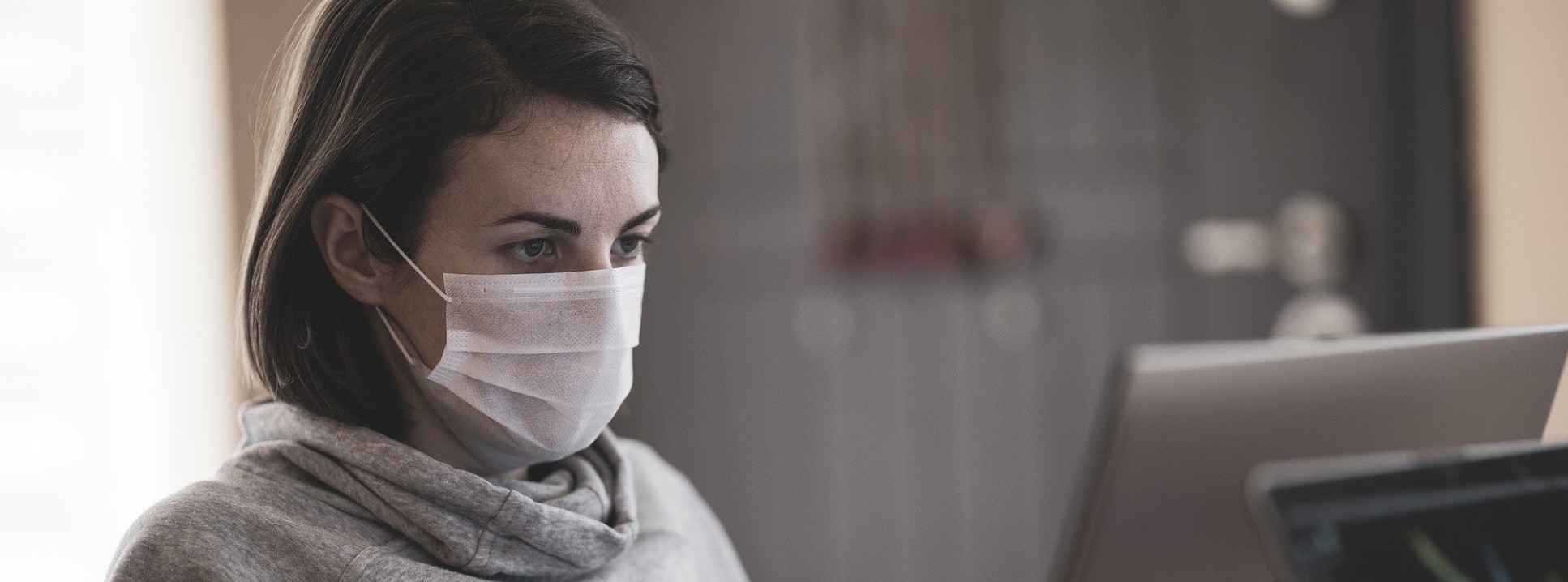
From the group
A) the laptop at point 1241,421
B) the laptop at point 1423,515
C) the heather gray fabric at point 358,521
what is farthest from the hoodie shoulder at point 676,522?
the laptop at point 1423,515

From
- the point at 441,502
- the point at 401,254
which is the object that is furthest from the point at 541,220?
the point at 441,502

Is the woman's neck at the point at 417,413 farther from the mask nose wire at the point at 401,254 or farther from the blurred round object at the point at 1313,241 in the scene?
the blurred round object at the point at 1313,241

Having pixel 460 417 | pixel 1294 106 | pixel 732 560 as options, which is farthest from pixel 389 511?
pixel 1294 106

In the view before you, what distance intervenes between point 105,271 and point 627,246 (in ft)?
3.36

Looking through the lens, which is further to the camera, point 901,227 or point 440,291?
point 901,227

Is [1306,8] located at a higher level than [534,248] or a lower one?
higher

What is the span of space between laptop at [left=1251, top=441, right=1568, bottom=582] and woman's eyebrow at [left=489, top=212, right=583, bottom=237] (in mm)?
537

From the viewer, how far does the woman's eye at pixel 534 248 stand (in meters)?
0.89

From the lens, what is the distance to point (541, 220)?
2.83 ft

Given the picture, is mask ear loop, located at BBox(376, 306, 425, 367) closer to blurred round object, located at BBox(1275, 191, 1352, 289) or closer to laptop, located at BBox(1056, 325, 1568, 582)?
laptop, located at BBox(1056, 325, 1568, 582)

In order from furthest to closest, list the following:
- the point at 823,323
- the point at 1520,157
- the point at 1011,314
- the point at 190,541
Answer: the point at 823,323
the point at 1011,314
the point at 1520,157
the point at 190,541

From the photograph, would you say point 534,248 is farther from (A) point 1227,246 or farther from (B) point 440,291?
(A) point 1227,246

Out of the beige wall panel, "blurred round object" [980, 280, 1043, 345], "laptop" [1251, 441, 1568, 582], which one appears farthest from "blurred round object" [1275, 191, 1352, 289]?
"laptop" [1251, 441, 1568, 582]

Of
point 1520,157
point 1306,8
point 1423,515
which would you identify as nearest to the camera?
point 1423,515
